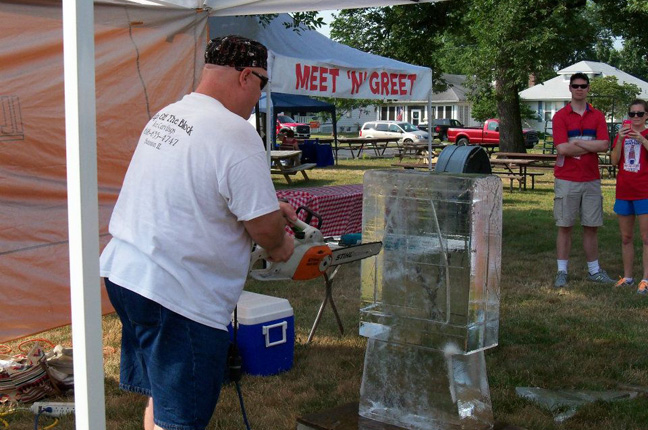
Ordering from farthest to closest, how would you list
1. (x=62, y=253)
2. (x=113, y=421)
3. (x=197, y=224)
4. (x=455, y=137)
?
(x=455, y=137) → (x=62, y=253) → (x=113, y=421) → (x=197, y=224)

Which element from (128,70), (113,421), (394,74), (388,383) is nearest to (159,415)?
(388,383)

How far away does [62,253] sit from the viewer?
592cm

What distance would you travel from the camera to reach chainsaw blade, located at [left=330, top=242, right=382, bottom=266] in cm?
328

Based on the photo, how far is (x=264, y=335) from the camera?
190 inches

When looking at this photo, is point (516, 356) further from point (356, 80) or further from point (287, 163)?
point (287, 163)

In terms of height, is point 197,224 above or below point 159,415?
above

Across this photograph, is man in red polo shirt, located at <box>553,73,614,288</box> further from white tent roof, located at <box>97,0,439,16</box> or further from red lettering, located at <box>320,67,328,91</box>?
red lettering, located at <box>320,67,328,91</box>

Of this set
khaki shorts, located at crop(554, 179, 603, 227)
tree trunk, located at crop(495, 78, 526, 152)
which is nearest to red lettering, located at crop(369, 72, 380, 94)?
khaki shorts, located at crop(554, 179, 603, 227)

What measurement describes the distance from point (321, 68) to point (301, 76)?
0.46 m

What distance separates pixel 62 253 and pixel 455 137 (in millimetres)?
35962

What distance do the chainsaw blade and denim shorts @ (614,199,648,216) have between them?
4152 mm

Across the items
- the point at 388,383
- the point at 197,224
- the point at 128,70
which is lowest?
the point at 388,383

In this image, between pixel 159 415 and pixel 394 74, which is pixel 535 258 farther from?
pixel 159 415

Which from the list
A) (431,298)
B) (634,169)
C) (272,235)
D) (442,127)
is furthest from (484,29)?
(442,127)
